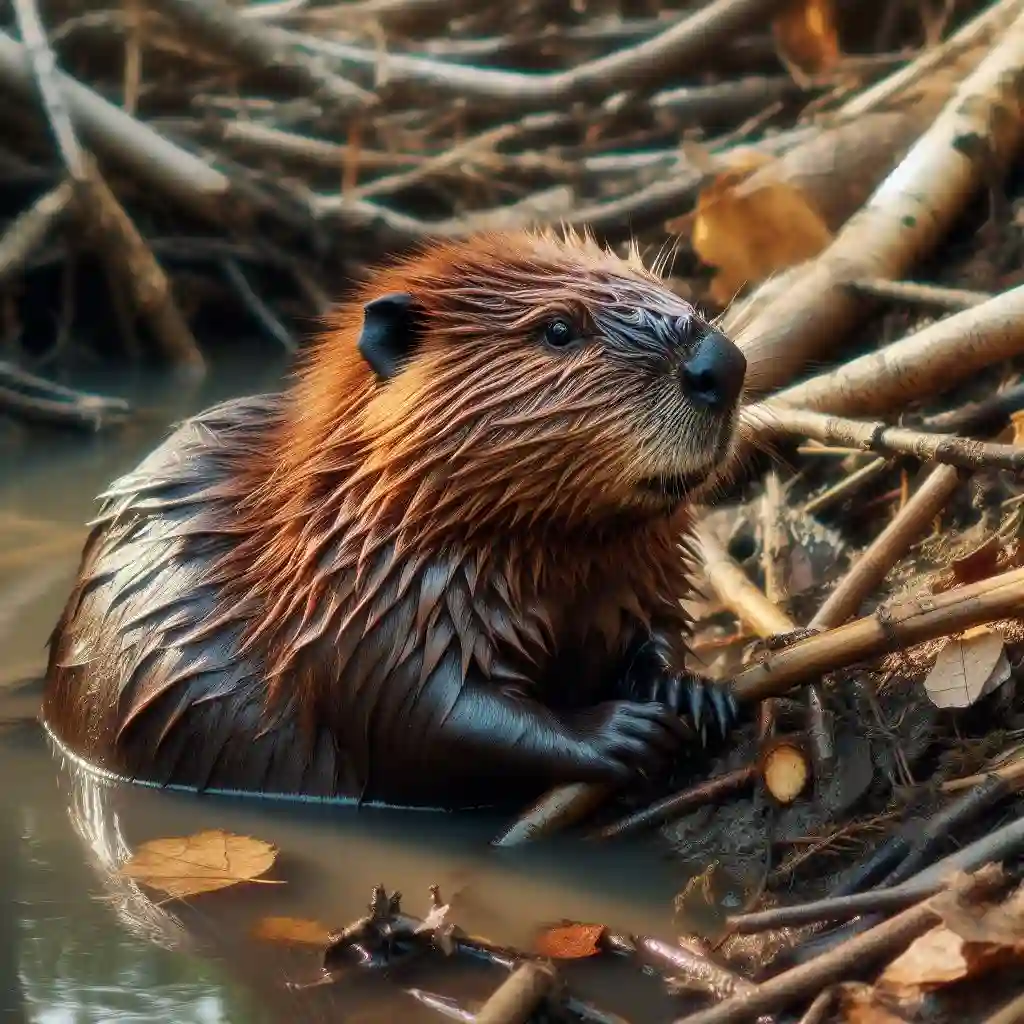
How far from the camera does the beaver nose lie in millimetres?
2826

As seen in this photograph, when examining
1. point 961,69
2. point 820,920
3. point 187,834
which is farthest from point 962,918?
point 961,69

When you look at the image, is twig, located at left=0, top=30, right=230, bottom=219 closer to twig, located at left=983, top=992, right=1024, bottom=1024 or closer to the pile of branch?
the pile of branch

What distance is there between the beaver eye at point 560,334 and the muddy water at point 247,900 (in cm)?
87

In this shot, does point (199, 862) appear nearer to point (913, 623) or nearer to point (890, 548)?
point (913, 623)

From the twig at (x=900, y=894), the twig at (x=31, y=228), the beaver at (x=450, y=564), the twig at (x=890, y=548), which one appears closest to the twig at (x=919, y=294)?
the twig at (x=890, y=548)

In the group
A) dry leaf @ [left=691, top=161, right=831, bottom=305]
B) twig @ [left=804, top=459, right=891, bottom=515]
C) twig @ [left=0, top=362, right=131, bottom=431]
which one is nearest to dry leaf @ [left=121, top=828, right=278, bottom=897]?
twig @ [left=804, top=459, right=891, bottom=515]

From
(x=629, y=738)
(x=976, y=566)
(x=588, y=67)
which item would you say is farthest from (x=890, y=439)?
(x=588, y=67)

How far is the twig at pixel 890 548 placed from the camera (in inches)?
132

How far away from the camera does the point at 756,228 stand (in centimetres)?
467

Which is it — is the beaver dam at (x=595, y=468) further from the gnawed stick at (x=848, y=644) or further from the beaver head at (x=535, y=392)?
the beaver head at (x=535, y=392)

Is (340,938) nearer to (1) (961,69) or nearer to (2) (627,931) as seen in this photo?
(2) (627,931)

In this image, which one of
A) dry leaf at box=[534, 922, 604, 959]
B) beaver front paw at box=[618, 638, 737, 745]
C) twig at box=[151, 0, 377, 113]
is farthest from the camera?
twig at box=[151, 0, 377, 113]

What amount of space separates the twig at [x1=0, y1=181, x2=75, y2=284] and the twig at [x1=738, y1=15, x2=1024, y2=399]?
3.25m

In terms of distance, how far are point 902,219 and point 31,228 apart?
11.7 feet
